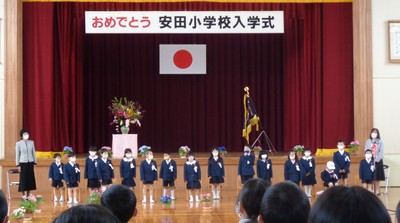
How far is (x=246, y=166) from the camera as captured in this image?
11.6m

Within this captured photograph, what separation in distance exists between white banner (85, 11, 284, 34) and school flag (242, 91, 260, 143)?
7.83 ft

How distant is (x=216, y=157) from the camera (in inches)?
457

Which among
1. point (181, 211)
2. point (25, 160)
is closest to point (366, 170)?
point (181, 211)

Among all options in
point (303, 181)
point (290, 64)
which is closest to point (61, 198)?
point (303, 181)

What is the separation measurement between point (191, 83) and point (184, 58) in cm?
102

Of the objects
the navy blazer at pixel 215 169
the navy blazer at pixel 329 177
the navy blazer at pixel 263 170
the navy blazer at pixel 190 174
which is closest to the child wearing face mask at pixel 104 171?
the navy blazer at pixel 190 174

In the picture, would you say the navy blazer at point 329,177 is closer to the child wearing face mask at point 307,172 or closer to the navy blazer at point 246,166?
the child wearing face mask at point 307,172

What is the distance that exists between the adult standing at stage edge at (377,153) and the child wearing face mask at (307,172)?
1.14m

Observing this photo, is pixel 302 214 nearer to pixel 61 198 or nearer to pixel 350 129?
pixel 61 198

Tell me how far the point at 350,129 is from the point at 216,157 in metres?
3.33

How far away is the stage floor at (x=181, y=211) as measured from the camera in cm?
881

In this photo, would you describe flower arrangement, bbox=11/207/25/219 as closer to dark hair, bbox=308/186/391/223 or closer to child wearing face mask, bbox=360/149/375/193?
child wearing face mask, bbox=360/149/375/193

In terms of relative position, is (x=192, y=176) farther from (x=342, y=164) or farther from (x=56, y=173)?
(x=342, y=164)

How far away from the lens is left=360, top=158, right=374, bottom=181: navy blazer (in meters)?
11.2
